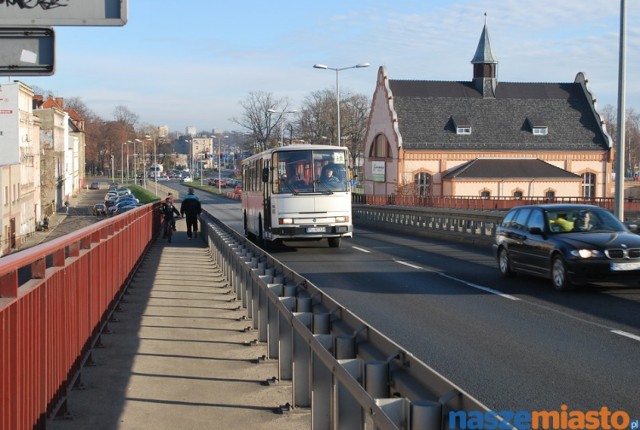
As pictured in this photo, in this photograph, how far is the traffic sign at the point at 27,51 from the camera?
6.83m

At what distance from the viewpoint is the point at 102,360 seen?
8.94m

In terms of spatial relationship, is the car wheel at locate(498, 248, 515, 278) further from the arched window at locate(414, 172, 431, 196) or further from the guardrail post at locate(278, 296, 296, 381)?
the arched window at locate(414, 172, 431, 196)

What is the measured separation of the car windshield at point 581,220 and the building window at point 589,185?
65.6 meters

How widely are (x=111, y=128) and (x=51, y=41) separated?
170881mm

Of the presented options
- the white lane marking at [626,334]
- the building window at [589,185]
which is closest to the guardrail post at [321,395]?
the white lane marking at [626,334]

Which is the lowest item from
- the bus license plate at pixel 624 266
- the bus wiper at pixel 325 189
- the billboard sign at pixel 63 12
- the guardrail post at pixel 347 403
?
the bus license plate at pixel 624 266

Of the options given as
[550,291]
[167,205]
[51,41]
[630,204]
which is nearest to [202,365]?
[51,41]

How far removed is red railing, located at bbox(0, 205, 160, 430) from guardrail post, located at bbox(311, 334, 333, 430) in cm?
183

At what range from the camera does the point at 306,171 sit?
2481 centimetres

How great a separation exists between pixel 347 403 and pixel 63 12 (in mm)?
3904

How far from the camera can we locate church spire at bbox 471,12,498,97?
87.1m

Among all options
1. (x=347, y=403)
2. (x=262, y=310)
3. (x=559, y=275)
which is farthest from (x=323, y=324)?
(x=559, y=275)

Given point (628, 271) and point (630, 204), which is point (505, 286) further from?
point (630, 204)

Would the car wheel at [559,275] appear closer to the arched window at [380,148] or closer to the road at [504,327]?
the road at [504,327]
